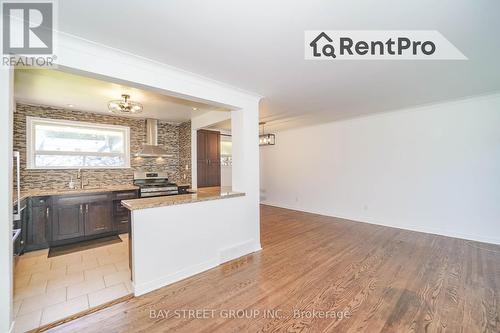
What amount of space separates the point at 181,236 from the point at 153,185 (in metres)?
2.46

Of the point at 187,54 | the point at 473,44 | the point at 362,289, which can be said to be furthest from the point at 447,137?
the point at 187,54

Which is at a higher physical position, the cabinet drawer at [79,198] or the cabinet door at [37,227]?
the cabinet drawer at [79,198]

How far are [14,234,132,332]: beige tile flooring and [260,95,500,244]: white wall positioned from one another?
16.6 ft

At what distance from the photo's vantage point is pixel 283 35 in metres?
1.83

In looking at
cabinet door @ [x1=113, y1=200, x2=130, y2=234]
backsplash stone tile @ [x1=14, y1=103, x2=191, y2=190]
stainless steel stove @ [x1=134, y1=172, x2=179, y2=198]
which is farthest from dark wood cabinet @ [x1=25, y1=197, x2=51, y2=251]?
stainless steel stove @ [x1=134, y1=172, x2=179, y2=198]

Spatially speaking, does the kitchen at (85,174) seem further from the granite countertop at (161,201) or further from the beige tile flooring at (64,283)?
the granite countertop at (161,201)

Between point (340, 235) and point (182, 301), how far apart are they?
10.5 feet

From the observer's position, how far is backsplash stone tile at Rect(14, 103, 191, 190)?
3688 millimetres

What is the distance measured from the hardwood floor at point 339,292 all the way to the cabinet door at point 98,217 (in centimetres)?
245

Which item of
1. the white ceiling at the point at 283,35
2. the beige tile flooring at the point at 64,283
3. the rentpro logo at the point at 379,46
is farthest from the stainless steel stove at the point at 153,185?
the rentpro logo at the point at 379,46

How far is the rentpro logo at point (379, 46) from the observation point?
1.87 m

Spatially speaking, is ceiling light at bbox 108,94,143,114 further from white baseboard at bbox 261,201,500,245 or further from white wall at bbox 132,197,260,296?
white baseboard at bbox 261,201,500,245

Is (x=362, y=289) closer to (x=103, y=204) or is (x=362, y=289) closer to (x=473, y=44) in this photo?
(x=473, y=44)

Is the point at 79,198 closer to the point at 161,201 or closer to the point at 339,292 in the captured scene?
the point at 161,201
